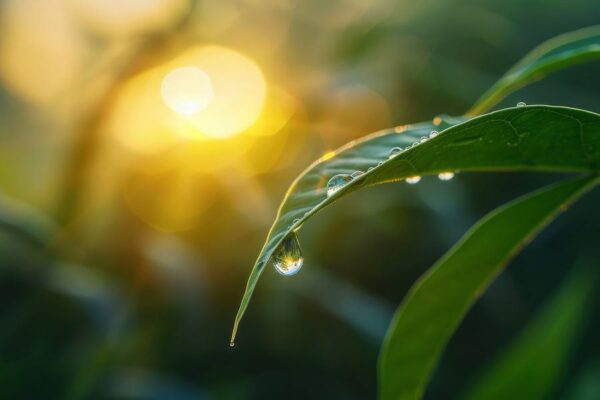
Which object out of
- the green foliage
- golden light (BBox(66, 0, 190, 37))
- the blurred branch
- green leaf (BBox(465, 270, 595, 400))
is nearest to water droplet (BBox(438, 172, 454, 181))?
the green foliage

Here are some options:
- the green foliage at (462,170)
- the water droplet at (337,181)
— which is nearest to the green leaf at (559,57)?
the green foliage at (462,170)

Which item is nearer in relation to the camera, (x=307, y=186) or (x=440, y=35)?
(x=307, y=186)

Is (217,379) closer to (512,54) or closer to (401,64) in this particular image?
(401,64)

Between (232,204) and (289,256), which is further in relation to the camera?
(232,204)

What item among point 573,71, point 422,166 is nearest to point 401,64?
point 573,71

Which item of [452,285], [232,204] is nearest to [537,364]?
[452,285]

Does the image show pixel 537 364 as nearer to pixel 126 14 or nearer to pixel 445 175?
pixel 445 175

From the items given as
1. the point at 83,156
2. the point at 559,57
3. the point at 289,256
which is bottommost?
the point at 289,256

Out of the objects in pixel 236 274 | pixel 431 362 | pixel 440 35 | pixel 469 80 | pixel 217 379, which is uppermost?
pixel 440 35
